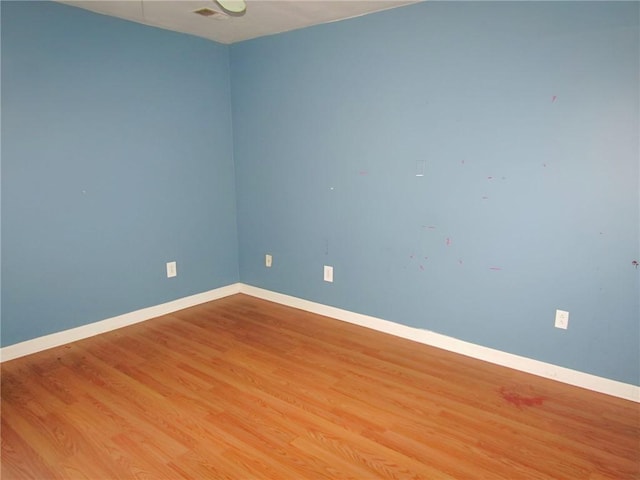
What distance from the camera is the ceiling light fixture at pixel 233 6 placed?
2.50 meters

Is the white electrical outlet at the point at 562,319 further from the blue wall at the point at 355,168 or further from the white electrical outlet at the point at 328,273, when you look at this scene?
the white electrical outlet at the point at 328,273

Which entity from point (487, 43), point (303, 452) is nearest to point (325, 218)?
point (487, 43)

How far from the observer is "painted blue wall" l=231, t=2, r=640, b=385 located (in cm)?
215

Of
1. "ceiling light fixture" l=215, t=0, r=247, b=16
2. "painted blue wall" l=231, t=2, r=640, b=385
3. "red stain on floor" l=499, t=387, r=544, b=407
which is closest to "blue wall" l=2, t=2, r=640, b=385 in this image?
"painted blue wall" l=231, t=2, r=640, b=385

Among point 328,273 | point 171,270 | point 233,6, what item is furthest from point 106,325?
point 233,6

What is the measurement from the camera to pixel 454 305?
2.75 metres

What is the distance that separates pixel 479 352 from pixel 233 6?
273 centimetres

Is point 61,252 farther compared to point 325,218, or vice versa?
point 325,218

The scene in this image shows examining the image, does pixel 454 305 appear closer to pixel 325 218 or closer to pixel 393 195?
pixel 393 195

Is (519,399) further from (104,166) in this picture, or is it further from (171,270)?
(104,166)

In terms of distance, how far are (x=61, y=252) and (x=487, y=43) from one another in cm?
307

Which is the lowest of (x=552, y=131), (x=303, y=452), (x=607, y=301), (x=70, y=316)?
(x=303, y=452)

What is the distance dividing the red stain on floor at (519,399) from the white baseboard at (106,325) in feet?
8.40

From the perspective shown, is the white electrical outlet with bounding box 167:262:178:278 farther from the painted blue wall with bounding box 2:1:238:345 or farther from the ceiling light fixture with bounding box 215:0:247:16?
the ceiling light fixture with bounding box 215:0:247:16
